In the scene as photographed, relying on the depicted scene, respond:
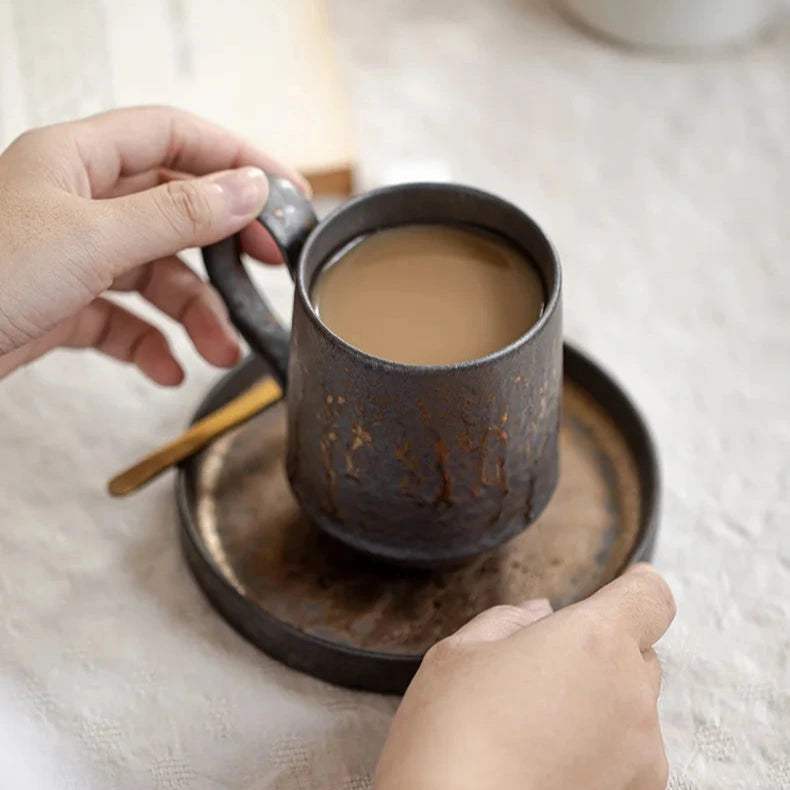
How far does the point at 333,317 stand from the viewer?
0.57 meters

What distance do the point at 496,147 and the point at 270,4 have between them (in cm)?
25

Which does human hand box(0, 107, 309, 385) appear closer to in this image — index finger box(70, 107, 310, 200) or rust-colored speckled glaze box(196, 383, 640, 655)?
index finger box(70, 107, 310, 200)

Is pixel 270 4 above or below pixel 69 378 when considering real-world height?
above

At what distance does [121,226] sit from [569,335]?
14.0 inches

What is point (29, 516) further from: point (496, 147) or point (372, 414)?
point (496, 147)

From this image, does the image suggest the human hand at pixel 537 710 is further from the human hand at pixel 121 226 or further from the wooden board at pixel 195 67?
the wooden board at pixel 195 67

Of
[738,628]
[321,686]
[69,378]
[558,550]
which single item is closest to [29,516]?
[69,378]

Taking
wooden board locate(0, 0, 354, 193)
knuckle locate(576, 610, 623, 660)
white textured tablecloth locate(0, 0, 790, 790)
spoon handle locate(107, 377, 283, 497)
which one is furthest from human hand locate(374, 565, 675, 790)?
wooden board locate(0, 0, 354, 193)

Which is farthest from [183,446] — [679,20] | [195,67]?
[679,20]

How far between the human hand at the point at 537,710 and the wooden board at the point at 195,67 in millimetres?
466

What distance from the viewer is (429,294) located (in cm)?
58

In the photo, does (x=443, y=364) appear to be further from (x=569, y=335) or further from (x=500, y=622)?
(x=569, y=335)

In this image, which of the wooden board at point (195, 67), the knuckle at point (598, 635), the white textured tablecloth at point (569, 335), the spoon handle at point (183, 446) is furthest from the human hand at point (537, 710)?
the wooden board at point (195, 67)

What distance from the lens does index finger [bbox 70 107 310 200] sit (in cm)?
66
